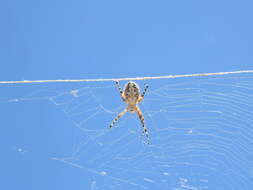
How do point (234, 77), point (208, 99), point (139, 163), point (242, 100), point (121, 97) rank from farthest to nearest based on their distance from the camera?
point (139, 163)
point (121, 97)
point (208, 99)
point (242, 100)
point (234, 77)

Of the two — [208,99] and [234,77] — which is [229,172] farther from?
[234,77]

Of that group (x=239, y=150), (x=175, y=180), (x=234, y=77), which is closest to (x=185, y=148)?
(x=175, y=180)

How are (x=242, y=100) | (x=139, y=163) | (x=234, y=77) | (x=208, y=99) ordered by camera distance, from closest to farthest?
(x=234, y=77)
(x=242, y=100)
(x=208, y=99)
(x=139, y=163)

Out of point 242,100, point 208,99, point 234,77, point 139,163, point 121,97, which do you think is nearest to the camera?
point 234,77

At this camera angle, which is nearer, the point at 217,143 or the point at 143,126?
the point at 217,143

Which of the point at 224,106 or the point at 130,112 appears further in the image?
the point at 130,112

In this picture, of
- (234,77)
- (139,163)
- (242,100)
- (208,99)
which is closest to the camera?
(234,77)

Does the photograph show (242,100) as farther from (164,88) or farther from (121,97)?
(121,97)

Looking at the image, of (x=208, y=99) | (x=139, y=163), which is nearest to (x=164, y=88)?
(x=208, y=99)

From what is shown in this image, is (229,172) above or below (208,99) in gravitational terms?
below
